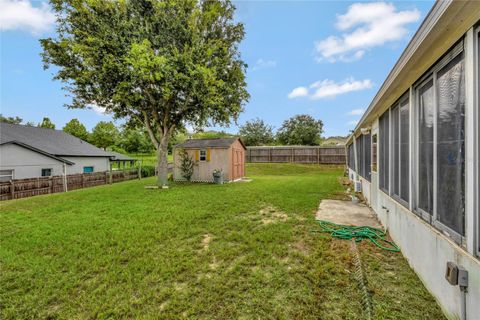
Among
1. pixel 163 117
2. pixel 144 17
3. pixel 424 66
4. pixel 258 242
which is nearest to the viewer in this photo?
pixel 424 66

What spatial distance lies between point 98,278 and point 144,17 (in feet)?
34.9

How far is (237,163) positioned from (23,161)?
37.8 ft

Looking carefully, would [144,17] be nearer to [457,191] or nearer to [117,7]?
[117,7]

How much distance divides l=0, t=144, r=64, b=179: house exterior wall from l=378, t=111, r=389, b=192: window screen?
15.7m

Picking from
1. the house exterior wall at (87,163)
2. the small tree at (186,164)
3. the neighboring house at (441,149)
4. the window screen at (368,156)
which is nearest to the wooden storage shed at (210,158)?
the small tree at (186,164)

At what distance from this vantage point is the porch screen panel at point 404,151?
3.09 m

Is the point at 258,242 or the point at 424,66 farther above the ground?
the point at 424,66

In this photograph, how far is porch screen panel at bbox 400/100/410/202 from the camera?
10.2 feet

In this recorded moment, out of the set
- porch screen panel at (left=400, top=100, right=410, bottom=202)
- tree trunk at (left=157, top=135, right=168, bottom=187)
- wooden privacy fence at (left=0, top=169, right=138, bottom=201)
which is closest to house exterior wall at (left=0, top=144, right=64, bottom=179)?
wooden privacy fence at (left=0, top=169, right=138, bottom=201)

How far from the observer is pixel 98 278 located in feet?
9.09

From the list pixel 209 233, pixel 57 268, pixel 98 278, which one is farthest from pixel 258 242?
pixel 57 268

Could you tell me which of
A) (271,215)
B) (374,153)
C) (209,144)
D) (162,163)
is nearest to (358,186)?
(374,153)

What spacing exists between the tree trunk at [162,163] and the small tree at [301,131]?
20.6m

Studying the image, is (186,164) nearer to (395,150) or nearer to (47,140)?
(47,140)
